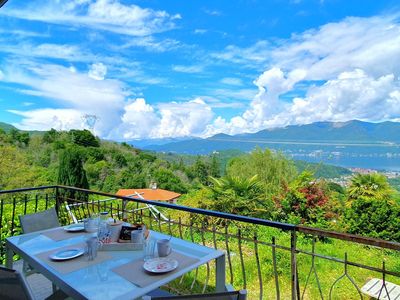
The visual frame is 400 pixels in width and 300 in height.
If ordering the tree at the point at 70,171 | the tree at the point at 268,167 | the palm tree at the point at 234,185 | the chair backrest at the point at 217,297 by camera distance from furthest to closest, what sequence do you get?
the tree at the point at 268,167, the tree at the point at 70,171, the palm tree at the point at 234,185, the chair backrest at the point at 217,297

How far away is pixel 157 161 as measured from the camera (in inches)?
1045

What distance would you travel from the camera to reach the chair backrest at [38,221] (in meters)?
2.39

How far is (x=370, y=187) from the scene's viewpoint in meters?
9.73

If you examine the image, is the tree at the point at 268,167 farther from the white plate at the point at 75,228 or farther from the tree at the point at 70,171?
the white plate at the point at 75,228

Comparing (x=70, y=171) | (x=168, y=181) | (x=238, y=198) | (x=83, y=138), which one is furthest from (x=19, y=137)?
(x=238, y=198)

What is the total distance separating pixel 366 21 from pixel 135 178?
2174 centimetres

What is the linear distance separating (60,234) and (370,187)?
1037 cm

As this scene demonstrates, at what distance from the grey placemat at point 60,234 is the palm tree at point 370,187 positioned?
965 cm

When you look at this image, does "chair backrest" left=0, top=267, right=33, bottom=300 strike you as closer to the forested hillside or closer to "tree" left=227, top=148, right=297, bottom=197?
the forested hillside

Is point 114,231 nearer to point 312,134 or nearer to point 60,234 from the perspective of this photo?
point 60,234

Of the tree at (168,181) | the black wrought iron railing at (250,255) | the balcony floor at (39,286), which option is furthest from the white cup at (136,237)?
the tree at (168,181)

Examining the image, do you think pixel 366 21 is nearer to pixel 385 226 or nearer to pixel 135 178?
pixel 385 226

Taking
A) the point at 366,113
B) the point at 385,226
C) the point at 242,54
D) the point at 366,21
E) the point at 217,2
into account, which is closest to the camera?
the point at 385,226

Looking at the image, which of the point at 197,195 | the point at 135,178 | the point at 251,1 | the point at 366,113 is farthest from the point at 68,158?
the point at 366,113
